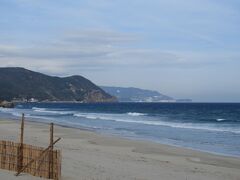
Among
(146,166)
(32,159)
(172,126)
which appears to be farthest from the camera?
(172,126)

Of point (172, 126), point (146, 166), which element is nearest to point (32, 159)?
point (146, 166)

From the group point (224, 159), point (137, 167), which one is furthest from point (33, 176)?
point (224, 159)

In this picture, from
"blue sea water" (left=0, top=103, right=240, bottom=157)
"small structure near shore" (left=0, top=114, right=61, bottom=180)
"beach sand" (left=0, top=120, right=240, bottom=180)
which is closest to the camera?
"small structure near shore" (left=0, top=114, right=61, bottom=180)

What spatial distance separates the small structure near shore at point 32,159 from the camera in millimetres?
13328

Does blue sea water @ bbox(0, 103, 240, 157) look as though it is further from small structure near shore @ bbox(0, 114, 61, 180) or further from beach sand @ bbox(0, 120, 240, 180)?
small structure near shore @ bbox(0, 114, 61, 180)

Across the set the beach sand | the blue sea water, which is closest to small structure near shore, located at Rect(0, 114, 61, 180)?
the beach sand

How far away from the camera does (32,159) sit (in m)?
13.9

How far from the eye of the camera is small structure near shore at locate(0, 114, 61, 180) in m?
13.3

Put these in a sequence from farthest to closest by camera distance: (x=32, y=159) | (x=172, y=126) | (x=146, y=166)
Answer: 1. (x=172, y=126)
2. (x=146, y=166)
3. (x=32, y=159)

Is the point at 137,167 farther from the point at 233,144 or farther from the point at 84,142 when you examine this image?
the point at 233,144

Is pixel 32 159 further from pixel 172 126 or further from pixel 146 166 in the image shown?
pixel 172 126

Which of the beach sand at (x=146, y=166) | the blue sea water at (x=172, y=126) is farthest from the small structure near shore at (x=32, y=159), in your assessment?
the blue sea water at (x=172, y=126)

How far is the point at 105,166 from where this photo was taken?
16.1 m

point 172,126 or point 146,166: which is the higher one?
point 172,126
